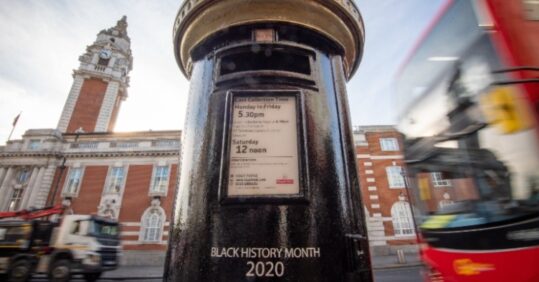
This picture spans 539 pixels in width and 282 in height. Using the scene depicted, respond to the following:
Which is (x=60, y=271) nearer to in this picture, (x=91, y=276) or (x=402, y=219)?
(x=91, y=276)

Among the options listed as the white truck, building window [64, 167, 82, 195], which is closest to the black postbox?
the white truck

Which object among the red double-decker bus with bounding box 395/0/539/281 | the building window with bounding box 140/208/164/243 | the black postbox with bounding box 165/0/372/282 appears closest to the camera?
the black postbox with bounding box 165/0/372/282

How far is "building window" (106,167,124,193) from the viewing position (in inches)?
773

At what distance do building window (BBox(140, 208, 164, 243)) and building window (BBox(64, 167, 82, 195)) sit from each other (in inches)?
237

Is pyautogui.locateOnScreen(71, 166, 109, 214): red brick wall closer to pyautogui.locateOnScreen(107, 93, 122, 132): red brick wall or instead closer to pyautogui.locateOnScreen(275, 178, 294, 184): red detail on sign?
pyautogui.locateOnScreen(107, 93, 122, 132): red brick wall

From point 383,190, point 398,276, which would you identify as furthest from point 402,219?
point 398,276

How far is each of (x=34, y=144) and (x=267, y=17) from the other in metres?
27.4

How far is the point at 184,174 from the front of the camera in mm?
1483

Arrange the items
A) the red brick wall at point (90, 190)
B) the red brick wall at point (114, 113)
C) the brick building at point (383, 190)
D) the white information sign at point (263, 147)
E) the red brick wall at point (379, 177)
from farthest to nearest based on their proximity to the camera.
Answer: the red brick wall at point (114, 113), the red brick wall at point (379, 177), the red brick wall at point (90, 190), the brick building at point (383, 190), the white information sign at point (263, 147)

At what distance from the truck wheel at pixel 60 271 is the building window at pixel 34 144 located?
16.9 m

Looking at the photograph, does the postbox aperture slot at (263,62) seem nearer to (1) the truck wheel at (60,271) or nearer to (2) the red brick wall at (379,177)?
(1) the truck wheel at (60,271)

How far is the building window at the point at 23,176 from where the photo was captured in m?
20.7

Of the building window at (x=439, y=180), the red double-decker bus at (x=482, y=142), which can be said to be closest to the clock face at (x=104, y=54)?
the red double-decker bus at (x=482, y=142)

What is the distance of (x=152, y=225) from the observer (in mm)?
18672
